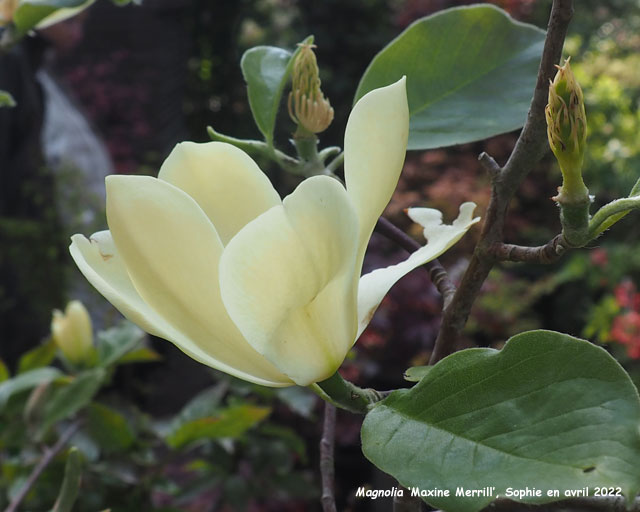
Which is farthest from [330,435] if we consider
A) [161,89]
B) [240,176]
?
[161,89]

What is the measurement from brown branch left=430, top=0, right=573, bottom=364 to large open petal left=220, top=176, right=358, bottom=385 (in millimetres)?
59

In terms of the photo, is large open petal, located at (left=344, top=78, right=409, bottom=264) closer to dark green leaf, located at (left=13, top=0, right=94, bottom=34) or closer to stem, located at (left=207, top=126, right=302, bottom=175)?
stem, located at (left=207, top=126, right=302, bottom=175)

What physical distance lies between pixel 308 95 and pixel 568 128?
153 millimetres

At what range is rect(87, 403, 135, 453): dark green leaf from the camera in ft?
2.72

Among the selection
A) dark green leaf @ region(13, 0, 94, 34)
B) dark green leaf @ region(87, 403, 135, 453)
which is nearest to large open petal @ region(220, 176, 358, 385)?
dark green leaf @ region(13, 0, 94, 34)

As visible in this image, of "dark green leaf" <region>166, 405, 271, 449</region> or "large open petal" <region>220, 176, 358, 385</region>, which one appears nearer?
"large open petal" <region>220, 176, 358, 385</region>

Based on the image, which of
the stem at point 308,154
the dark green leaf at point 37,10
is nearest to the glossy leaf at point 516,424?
the stem at point 308,154

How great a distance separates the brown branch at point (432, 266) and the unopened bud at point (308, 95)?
0.06 m

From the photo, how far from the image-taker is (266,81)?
1.27 feet

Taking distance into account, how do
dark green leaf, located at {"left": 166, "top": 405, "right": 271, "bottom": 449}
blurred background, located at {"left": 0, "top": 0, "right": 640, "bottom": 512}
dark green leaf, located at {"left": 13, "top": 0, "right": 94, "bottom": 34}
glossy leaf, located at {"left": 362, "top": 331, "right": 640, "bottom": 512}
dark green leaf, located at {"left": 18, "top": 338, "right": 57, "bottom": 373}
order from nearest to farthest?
1. glossy leaf, located at {"left": 362, "top": 331, "right": 640, "bottom": 512}
2. dark green leaf, located at {"left": 13, "top": 0, "right": 94, "bottom": 34}
3. dark green leaf, located at {"left": 166, "top": 405, "right": 271, "bottom": 449}
4. dark green leaf, located at {"left": 18, "top": 338, "right": 57, "bottom": 373}
5. blurred background, located at {"left": 0, "top": 0, "right": 640, "bottom": 512}

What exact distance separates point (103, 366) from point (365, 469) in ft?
4.31

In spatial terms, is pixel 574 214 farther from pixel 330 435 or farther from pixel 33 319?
pixel 33 319

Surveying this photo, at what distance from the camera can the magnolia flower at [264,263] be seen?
0.23 meters

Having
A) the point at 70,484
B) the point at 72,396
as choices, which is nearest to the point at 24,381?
the point at 72,396
